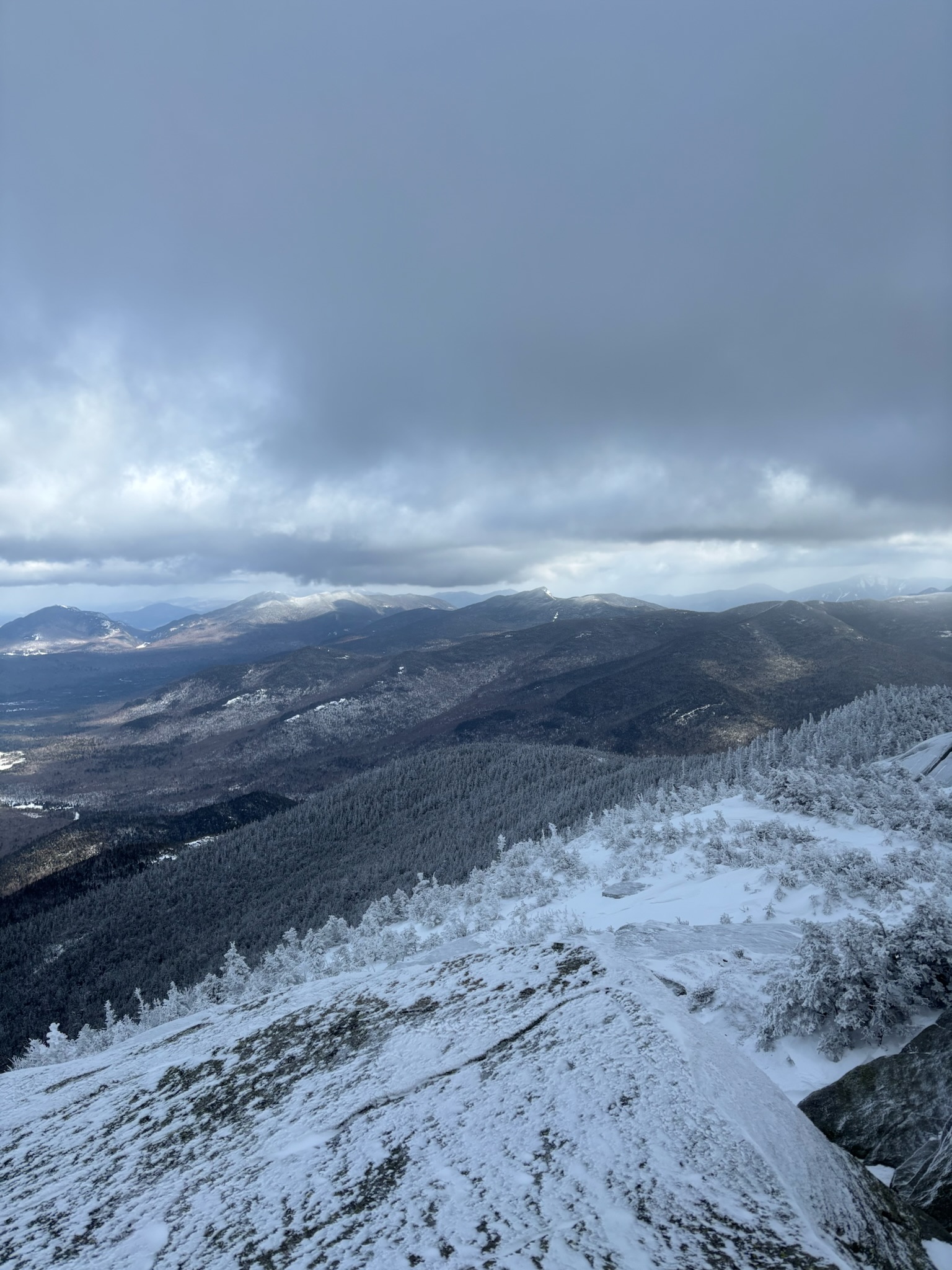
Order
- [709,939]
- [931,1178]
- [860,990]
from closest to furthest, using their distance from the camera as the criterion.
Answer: [931,1178]
[860,990]
[709,939]

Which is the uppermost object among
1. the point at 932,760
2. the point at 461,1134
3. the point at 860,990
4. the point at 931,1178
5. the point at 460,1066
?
the point at 461,1134

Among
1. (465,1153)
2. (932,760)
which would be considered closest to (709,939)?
(465,1153)

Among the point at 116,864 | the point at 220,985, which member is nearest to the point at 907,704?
the point at 220,985

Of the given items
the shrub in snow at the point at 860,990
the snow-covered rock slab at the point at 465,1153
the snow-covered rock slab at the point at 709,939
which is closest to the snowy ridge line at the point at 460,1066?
the snow-covered rock slab at the point at 465,1153

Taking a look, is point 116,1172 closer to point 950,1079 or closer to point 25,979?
point 950,1079

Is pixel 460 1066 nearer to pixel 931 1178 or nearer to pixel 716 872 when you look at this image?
pixel 931 1178

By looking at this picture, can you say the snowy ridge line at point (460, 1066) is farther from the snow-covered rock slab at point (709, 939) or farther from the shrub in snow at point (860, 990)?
the snow-covered rock slab at point (709, 939)

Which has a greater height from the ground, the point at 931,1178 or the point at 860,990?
the point at 931,1178
